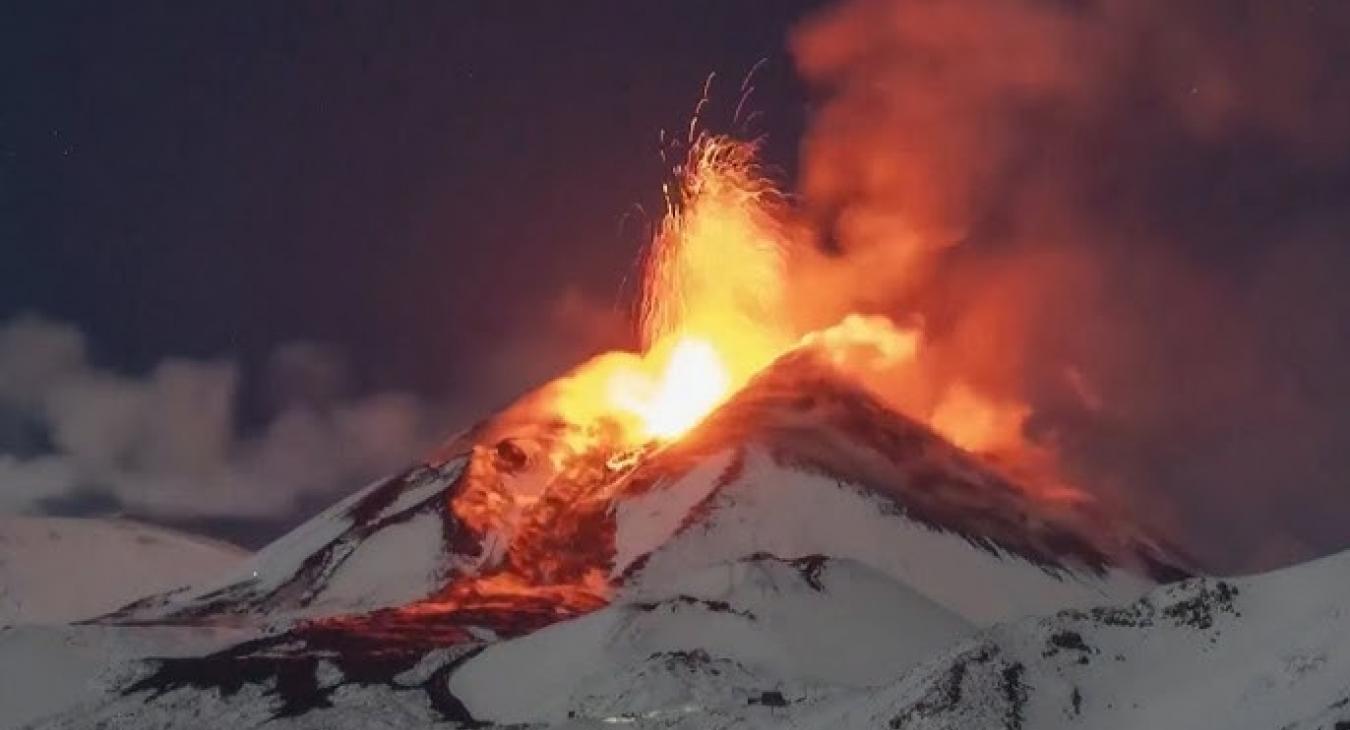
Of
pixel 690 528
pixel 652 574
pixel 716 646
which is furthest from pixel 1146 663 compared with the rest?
pixel 690 528

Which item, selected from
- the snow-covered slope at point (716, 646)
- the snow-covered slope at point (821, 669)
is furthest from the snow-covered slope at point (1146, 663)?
the snow-covered slope at point (716, 646)

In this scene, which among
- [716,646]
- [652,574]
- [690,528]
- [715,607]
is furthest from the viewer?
[690,528]

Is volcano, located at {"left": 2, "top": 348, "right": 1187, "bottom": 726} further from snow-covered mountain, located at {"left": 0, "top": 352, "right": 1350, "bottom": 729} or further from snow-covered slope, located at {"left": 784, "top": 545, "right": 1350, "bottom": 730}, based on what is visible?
snow-covered slope, located at {"left": 784, "top": 545, "right": 1350, "bottom": 730}

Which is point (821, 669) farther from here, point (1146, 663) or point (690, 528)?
point (690, 528)

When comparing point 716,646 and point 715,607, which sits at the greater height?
point 715,607

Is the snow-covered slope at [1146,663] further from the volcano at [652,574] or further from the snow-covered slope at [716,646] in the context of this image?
the snow-covered slope at [716,646]

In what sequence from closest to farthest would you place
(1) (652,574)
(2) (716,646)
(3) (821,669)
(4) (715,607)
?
(3) (821,669), (2) (716,646), (4) (715,607), (1) (652,574)

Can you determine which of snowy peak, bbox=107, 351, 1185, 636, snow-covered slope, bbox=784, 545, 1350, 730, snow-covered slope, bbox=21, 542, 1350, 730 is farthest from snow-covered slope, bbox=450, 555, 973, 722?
snowy peak, bbox=107, 351, 1185, 636

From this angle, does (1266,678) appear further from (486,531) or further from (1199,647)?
(486,531)

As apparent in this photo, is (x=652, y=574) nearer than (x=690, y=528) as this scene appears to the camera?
Yes
